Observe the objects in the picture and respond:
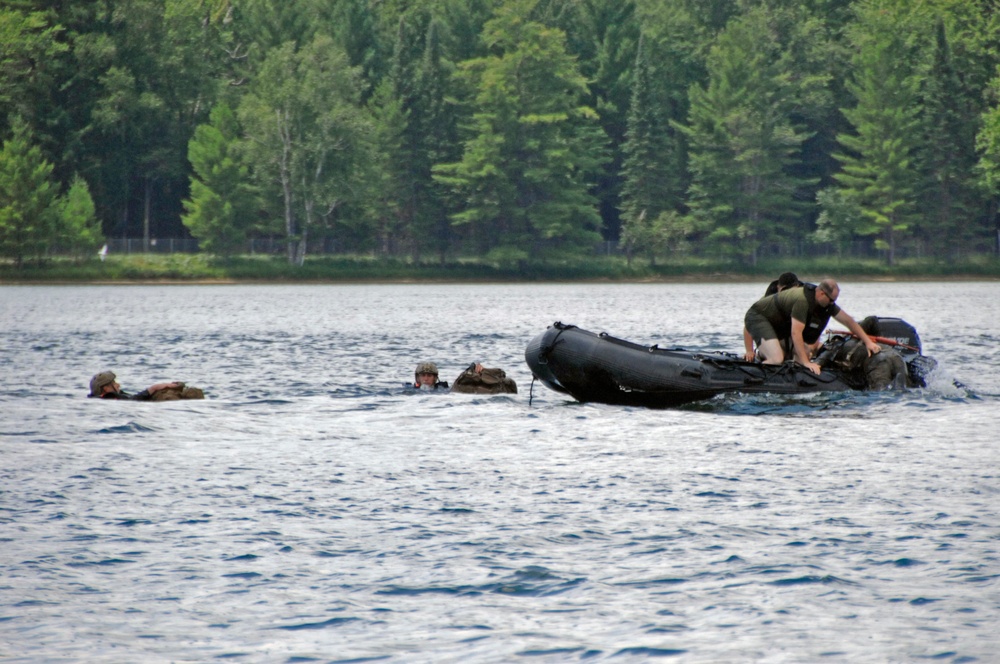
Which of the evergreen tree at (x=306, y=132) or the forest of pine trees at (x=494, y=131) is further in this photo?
the forest of pine trees at (x=494, y=131)

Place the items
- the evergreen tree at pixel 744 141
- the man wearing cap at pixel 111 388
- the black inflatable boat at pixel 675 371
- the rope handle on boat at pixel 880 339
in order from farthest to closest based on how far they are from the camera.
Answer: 1. the evergreen tree at pixel 744 141
2. the man wearing cap at pixel 111 388
3. the rope handle on boat at pixel 880 339
4. the black inflatable boat at pixel 675 371

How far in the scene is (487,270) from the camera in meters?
91.9

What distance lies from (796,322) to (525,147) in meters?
74.6

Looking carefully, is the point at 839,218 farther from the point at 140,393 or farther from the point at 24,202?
the point at 140,393

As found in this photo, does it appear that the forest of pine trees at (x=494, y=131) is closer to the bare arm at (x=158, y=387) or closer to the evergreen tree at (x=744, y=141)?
the evergreen tree at (x=744, y=141)

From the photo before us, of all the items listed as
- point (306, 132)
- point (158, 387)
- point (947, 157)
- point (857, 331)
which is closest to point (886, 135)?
point (947, 157)

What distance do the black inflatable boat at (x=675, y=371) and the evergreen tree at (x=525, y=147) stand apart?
7006 centimetres

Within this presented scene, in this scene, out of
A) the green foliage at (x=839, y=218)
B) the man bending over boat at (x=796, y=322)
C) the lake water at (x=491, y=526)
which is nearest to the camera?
the lake water at (x=491, y=526)

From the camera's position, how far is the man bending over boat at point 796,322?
64.2 ft

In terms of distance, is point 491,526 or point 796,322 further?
point 796,322

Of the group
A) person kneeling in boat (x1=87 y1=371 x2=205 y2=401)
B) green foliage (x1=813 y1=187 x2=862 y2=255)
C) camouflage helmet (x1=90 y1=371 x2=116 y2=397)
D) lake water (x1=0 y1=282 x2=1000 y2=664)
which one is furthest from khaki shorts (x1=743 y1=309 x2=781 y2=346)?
green foliage (x1=813 y1=187 x2=862 y2=255)

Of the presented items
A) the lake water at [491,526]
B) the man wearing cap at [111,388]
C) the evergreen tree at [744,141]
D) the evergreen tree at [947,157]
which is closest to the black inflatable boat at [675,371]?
the lake water at [491,526]

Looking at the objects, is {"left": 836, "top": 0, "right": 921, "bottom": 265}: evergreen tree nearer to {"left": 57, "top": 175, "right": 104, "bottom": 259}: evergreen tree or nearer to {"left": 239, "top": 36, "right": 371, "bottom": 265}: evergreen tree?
{"left": 239, "top": 36, "right": 371, "bottom": 265}: evergreen tree

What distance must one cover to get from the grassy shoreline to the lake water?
193 ft
